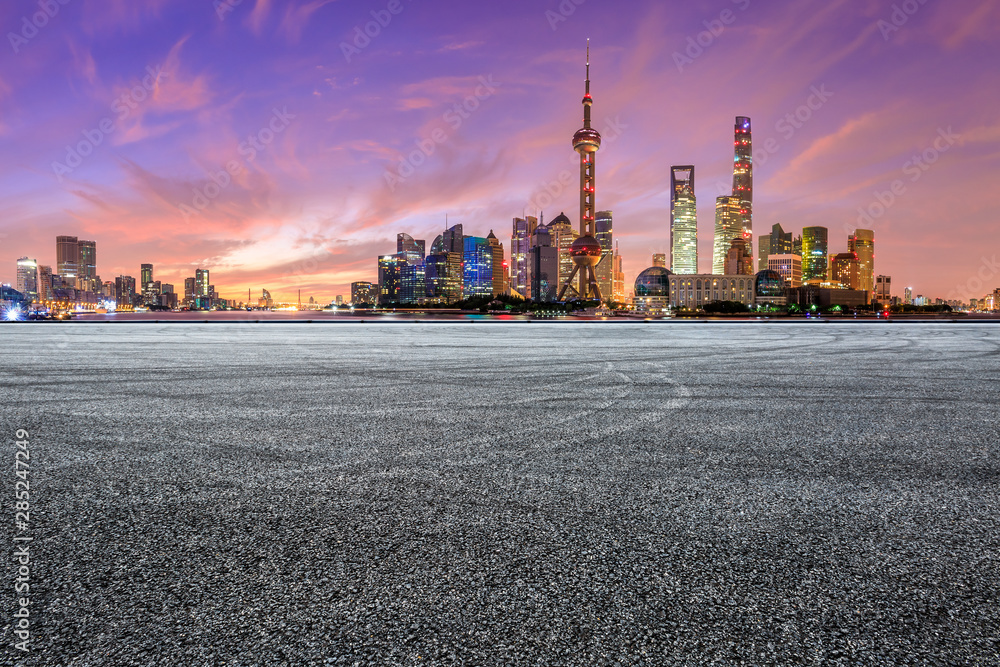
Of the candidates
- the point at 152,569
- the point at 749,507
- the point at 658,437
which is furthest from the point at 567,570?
the point at 658,437

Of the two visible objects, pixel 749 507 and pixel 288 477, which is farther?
pixel 288 477

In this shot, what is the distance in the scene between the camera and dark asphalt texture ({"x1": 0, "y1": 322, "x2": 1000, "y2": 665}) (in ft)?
8.07

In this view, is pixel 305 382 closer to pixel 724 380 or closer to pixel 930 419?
pixel 724 380

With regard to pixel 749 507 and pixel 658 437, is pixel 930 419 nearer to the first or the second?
pixel 658 437

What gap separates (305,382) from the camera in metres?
11.2

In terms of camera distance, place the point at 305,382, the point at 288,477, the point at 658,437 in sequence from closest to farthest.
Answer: the point at 288,477 → the point at 658,437 → the point at 305,382

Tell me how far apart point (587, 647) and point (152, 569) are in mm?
2548

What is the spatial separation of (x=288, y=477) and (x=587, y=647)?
3.38m

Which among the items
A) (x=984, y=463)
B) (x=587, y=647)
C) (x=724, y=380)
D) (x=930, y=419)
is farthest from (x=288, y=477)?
(x=724, y=380)

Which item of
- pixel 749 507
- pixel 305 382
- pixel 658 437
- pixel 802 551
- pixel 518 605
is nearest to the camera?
pixel 518 605

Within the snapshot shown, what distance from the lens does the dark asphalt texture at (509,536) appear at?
2.46 m

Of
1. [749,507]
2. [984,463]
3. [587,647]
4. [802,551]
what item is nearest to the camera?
[587,647]

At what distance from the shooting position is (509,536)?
351cm

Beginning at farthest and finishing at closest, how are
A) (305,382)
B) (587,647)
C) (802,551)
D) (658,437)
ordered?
(305,382), (658,437), (802,551), (587,647)
